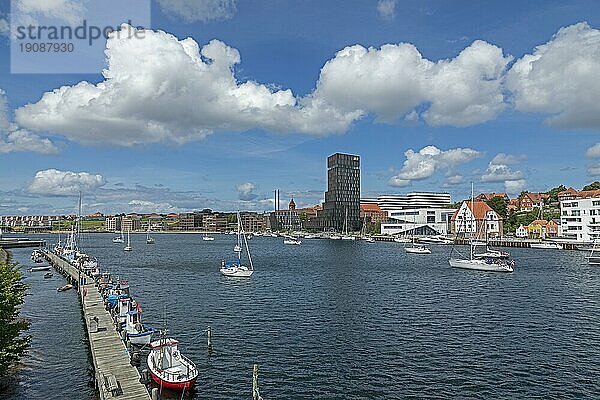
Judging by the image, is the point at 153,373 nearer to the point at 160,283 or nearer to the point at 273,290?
the point at 273,290

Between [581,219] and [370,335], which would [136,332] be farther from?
[581,219]

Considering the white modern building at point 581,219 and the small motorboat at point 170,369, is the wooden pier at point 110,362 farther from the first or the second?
the white modern building at point 581,219

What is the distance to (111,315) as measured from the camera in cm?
4634

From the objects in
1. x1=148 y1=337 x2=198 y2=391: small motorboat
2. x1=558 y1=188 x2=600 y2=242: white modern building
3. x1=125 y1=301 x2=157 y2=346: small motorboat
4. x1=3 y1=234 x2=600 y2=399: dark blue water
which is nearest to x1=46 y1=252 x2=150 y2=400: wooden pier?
x1=125 y1=301 x2=157 y2=346: small motorboat

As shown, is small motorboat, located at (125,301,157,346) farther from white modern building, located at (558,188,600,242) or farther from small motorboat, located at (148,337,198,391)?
white modern building, located at (558,188,600,242)

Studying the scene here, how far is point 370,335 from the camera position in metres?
45.3

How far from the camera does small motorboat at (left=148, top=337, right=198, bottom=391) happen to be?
30781 millimetres

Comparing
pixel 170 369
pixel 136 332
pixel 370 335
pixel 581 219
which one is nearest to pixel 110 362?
pixel 170 369

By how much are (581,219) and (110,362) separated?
17406 centimetres

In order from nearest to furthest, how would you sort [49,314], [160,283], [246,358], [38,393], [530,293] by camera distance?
1. [38,393]
2. [246,358]
3. [49,314]
4. [530,293]
5. [160,283]

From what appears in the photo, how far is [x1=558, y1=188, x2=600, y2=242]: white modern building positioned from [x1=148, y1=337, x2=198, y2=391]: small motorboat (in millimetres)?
164322

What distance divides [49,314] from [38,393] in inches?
1083

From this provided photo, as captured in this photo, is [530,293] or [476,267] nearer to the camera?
[530,293]

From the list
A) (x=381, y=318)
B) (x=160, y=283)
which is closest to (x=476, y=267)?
(x=381, y=318)
